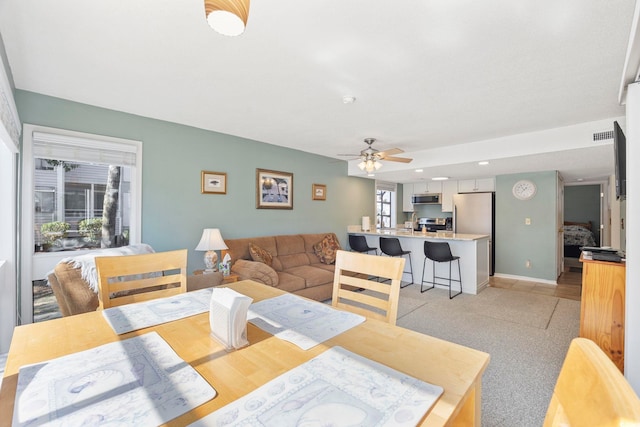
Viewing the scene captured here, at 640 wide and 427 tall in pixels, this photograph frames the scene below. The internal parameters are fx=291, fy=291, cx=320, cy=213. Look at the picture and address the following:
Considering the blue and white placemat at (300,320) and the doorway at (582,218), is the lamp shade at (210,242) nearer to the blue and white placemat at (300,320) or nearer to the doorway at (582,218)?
the blue and white placemat at (300,320)

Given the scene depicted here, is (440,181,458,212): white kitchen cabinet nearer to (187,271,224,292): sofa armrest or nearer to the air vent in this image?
the air vent

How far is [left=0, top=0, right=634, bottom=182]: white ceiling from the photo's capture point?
162cm

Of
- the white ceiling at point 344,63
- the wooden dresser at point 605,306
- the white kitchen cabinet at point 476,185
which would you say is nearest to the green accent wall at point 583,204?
the white kitchen cabinet at point 476,185

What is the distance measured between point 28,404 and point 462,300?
4450 millimetres

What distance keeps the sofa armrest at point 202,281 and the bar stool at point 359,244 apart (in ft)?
10.4

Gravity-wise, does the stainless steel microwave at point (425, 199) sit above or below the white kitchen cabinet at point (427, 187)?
below

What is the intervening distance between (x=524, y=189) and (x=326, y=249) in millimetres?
3884

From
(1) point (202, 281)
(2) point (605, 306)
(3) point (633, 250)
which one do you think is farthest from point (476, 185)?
(1) point (202, 281)

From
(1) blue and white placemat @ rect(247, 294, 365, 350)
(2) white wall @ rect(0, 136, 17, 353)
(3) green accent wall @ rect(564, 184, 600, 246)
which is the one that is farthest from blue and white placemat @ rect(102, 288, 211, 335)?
(3) green accent wall @ rect(564, 184, 600, 246)

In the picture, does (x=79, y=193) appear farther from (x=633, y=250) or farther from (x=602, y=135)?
(x=602, y=135)

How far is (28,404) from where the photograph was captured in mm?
716

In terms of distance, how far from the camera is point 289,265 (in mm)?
4445

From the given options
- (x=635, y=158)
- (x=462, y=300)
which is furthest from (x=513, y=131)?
(x=462, y=300)

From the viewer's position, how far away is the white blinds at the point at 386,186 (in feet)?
22.6
